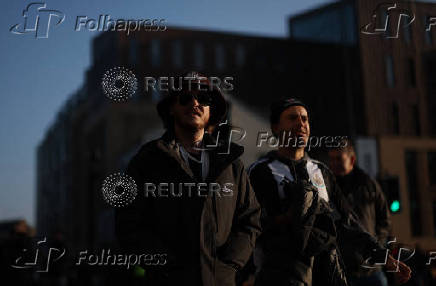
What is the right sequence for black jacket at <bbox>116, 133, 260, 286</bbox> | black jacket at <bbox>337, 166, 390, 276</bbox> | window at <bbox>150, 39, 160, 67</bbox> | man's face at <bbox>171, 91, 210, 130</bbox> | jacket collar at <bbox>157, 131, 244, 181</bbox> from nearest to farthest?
1. black jacket at <bbox>116, 133, 260, 286</bbox>
2. jacket collar at <bbox>157, 131, 244, 181</bbox>
3. man's face at <bbox>171, 91, 210, 130</bbox>
4. black jacket at <bbox>337, 166, 390, 276</bbox>
5. window at <bbox>150, 39, 160, 67</bbox>

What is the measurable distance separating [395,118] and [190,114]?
51.2 metres

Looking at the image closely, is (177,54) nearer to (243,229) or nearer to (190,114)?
(190,114)

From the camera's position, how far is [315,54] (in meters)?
64.1

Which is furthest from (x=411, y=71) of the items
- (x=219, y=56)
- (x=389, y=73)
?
(x=219, y=56)

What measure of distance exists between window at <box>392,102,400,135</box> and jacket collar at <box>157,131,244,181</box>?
48.9m

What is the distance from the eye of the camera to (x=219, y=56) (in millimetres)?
63844

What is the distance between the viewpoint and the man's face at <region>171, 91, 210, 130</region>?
419cm

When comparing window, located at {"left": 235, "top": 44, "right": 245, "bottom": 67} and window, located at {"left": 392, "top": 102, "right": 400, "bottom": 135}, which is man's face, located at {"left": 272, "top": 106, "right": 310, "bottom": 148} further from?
window, located at {"left": 235, "top": 44, "right": 245, "bottom": 67}

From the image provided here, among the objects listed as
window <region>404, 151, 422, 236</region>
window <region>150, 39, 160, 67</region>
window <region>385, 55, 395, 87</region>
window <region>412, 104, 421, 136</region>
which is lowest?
window <region>404, 151, 422, 236</region>

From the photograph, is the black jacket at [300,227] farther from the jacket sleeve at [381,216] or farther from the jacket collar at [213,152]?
the jacket sleeve at [381,216]

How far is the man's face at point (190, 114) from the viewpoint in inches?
165

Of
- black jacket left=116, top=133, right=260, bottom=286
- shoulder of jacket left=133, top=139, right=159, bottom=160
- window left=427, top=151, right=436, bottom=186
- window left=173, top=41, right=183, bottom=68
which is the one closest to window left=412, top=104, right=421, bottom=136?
window left=427, top=151, right=436, bottom=186

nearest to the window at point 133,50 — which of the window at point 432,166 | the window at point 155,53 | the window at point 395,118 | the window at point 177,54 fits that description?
the window at point 155,53

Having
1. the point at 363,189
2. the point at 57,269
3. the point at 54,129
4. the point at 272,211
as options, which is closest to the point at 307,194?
the point at 272,211
